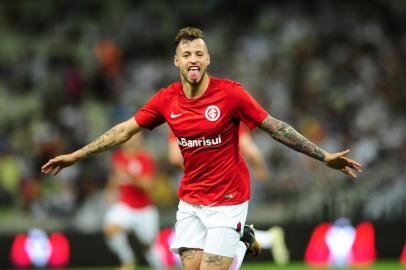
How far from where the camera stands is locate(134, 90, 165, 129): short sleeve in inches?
285

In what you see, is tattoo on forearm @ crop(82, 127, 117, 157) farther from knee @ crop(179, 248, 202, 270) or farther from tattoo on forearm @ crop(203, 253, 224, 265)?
tattoo on forearm @ crop(203, 253, 224, 265)

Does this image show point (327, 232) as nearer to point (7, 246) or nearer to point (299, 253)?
point (299, 253)

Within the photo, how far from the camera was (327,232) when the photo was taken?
47.2 ft

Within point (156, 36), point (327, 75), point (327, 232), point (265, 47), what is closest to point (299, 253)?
point (327, 232)

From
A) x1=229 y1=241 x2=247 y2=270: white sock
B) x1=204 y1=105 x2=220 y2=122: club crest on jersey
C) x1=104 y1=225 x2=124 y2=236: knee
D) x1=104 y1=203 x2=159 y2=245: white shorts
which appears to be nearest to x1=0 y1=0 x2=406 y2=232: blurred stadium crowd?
x1=104 y1=203 x2=159 y2=245: white shorts

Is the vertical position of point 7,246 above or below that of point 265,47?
below

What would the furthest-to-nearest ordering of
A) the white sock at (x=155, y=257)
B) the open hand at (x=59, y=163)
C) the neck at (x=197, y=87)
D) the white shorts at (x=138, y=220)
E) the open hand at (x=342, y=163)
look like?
the white sock at (x=155, y=257) < the white shorts at (x=138, y=220) < the open hand at (x=59, y=163) < the neck at (x=197, y=87) < the open hand at (x=342, y=163)

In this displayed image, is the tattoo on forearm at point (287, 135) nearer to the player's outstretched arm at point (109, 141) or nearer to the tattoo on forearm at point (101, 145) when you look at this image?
the player's outstretched arm at point (109, 141)

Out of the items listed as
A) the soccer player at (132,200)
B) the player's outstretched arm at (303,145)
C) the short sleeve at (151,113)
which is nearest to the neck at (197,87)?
the short sleeve at (151,113)

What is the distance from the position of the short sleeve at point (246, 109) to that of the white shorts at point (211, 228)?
2.10 ft

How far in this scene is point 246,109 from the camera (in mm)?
6953

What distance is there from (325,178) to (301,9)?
14.4 ft

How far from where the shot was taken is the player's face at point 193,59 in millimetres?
6906

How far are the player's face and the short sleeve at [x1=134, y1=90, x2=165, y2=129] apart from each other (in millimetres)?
375
